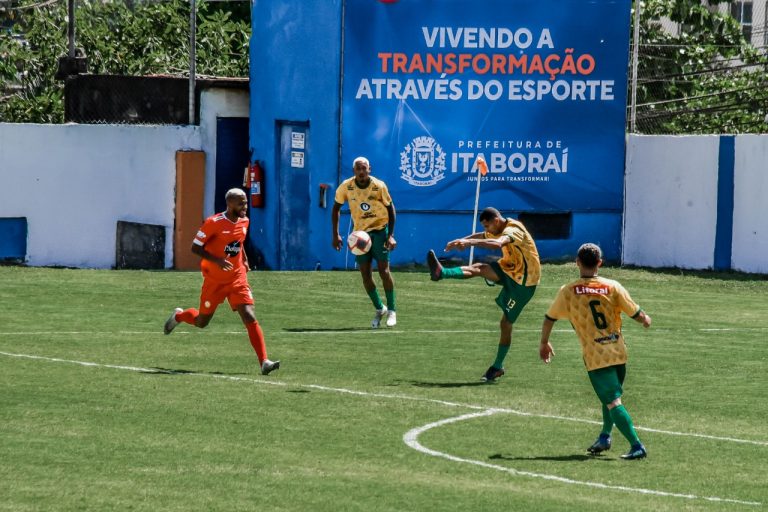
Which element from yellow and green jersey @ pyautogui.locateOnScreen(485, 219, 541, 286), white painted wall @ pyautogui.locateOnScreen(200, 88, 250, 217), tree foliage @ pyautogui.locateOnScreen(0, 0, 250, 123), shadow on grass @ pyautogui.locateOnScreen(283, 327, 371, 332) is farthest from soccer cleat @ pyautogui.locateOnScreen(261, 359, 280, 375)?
tree foliage @ pyautogui.locateOnScreen(0, 0, 250, 123)

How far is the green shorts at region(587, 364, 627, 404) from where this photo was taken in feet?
37.0

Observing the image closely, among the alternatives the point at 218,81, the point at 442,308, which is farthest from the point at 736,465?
the point at 218,81

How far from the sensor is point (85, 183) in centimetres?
2752

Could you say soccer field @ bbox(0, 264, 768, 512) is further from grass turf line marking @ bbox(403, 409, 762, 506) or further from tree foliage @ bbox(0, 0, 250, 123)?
tree foliage @ bbox(0, 0, 250, 123)

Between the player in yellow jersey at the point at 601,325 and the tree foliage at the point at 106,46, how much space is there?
22759mm

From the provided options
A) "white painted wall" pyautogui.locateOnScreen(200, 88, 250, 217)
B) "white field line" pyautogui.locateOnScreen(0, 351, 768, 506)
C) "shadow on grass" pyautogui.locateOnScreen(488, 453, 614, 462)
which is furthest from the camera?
"white painted wall" pyautogui.locateOnScreen(200, 88, 250, 217)

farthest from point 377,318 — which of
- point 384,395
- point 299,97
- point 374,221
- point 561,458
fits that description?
point 299,97

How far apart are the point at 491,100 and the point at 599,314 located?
16.8 metres

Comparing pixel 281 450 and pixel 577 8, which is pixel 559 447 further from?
pixel 577 8

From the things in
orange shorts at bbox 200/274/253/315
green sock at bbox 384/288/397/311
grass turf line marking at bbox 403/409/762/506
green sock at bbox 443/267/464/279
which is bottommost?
grass turf line marking at bbox 403/409/762/506

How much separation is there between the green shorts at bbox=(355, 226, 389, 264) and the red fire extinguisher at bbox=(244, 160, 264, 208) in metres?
9.36

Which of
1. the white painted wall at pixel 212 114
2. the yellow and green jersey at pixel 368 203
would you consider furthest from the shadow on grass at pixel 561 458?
the white painted wall at pixel 212 114

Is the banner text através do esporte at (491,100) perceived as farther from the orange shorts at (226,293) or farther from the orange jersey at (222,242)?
the orange jersey at (222,242)

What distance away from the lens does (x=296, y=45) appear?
90.7ft
